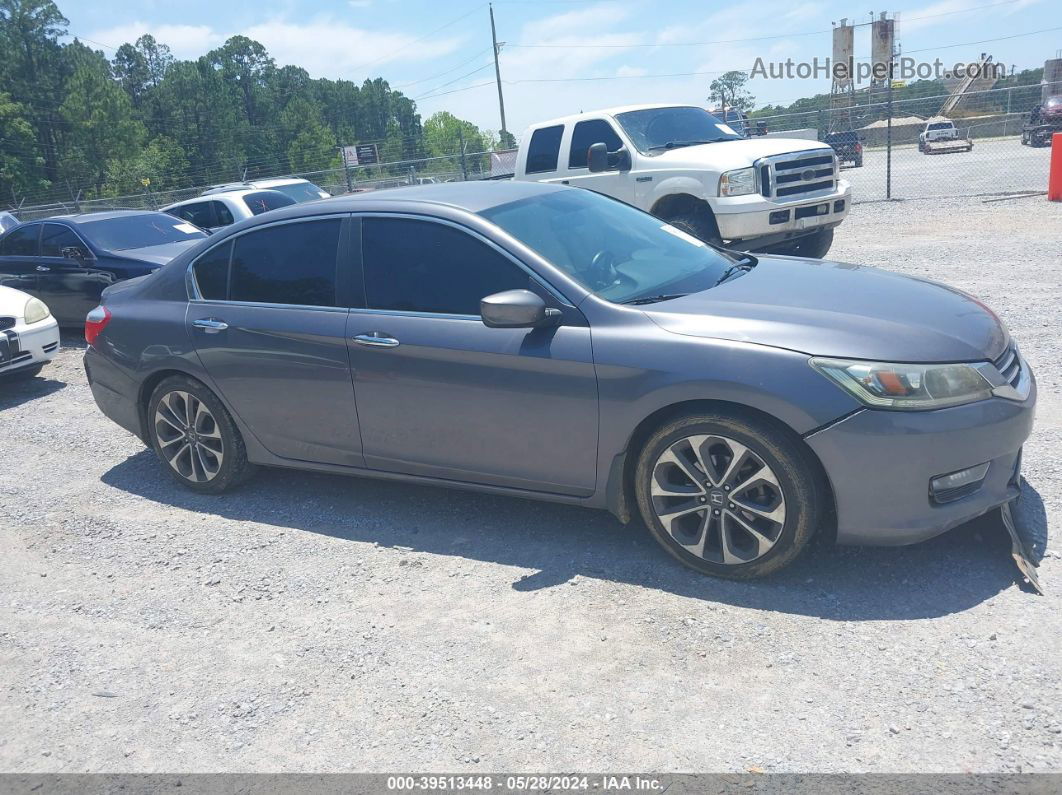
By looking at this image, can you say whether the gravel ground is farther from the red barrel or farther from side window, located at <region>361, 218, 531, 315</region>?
the red barrel

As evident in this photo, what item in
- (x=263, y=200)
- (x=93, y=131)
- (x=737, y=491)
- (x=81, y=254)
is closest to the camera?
(x=737, y=491)

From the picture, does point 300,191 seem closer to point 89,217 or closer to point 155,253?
point 89,217

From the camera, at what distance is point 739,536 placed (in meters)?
3.79

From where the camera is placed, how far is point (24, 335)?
8211mm

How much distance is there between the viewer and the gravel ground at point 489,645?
2.92 meters

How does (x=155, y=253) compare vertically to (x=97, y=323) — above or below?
above

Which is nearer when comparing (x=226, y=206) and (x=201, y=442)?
(x=201, y=442)

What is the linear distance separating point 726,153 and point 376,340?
6730 millimetres

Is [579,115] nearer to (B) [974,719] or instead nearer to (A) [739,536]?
(A) [739,536]

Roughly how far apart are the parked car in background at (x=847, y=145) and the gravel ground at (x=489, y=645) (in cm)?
2156

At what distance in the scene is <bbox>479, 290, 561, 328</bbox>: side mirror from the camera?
3.90 metres

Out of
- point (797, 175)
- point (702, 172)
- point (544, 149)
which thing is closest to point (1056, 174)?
point (797, 175)

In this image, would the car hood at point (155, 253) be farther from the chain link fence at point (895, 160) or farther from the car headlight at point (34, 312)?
the chain link fence at point (895, 160)

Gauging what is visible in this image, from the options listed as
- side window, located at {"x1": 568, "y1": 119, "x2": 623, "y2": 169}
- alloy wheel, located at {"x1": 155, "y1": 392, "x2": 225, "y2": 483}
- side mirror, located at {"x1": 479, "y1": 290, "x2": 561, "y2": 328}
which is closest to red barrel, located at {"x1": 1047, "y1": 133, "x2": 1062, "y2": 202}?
side window, located at {"x1": 568, "y1": 119, "x2": 623, "y2": 169}
